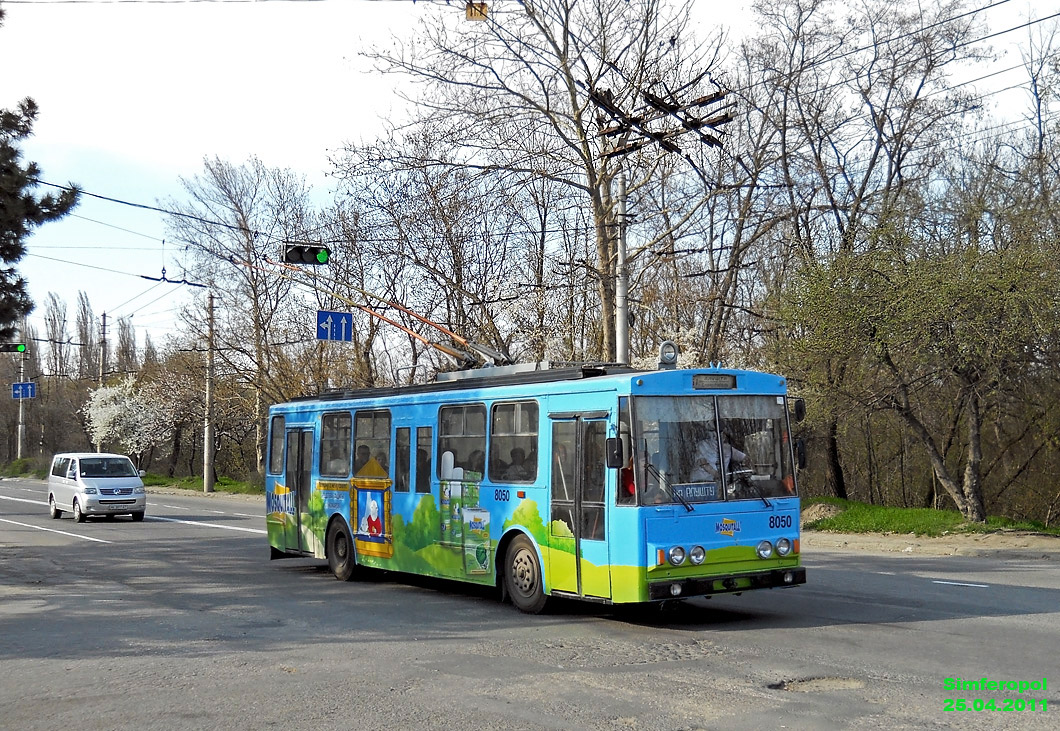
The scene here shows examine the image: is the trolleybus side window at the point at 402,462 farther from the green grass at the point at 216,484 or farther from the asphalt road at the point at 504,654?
the green grass at the point at 216,484

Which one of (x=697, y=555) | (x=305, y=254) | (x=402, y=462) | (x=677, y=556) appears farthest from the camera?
(x=305, y=254)

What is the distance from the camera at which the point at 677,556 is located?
10.3 metres

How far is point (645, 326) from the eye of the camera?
3453 centimetres

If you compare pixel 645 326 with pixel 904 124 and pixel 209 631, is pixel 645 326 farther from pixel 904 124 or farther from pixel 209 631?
pixel 209 631

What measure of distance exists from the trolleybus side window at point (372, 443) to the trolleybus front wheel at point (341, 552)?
1.01m

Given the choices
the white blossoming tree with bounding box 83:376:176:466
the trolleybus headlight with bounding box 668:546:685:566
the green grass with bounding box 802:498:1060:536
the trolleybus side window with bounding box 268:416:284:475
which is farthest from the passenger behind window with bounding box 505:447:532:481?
the white blossoming tree with bounding box 83:376:176:466

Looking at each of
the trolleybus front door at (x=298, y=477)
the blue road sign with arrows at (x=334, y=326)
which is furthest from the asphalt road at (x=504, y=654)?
the blue road sign with arrows at (x=334, y=326)

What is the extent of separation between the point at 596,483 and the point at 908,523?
14.2 metres

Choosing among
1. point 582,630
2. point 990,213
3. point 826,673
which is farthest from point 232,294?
point 826,673

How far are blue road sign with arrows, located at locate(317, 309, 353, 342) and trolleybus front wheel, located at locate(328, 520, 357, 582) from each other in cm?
1588

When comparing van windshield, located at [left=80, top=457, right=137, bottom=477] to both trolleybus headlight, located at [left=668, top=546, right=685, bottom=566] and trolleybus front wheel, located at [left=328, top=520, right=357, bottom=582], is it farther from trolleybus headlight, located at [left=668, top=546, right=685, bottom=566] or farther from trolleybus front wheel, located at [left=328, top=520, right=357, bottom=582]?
trolleybus headlight, located at [left=668, top=546, right=685, bottom=566]

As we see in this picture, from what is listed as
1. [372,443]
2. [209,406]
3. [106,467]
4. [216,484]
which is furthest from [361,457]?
[216,484]

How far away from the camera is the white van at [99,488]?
29453 millimetres

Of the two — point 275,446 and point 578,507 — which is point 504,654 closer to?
point 578,507
